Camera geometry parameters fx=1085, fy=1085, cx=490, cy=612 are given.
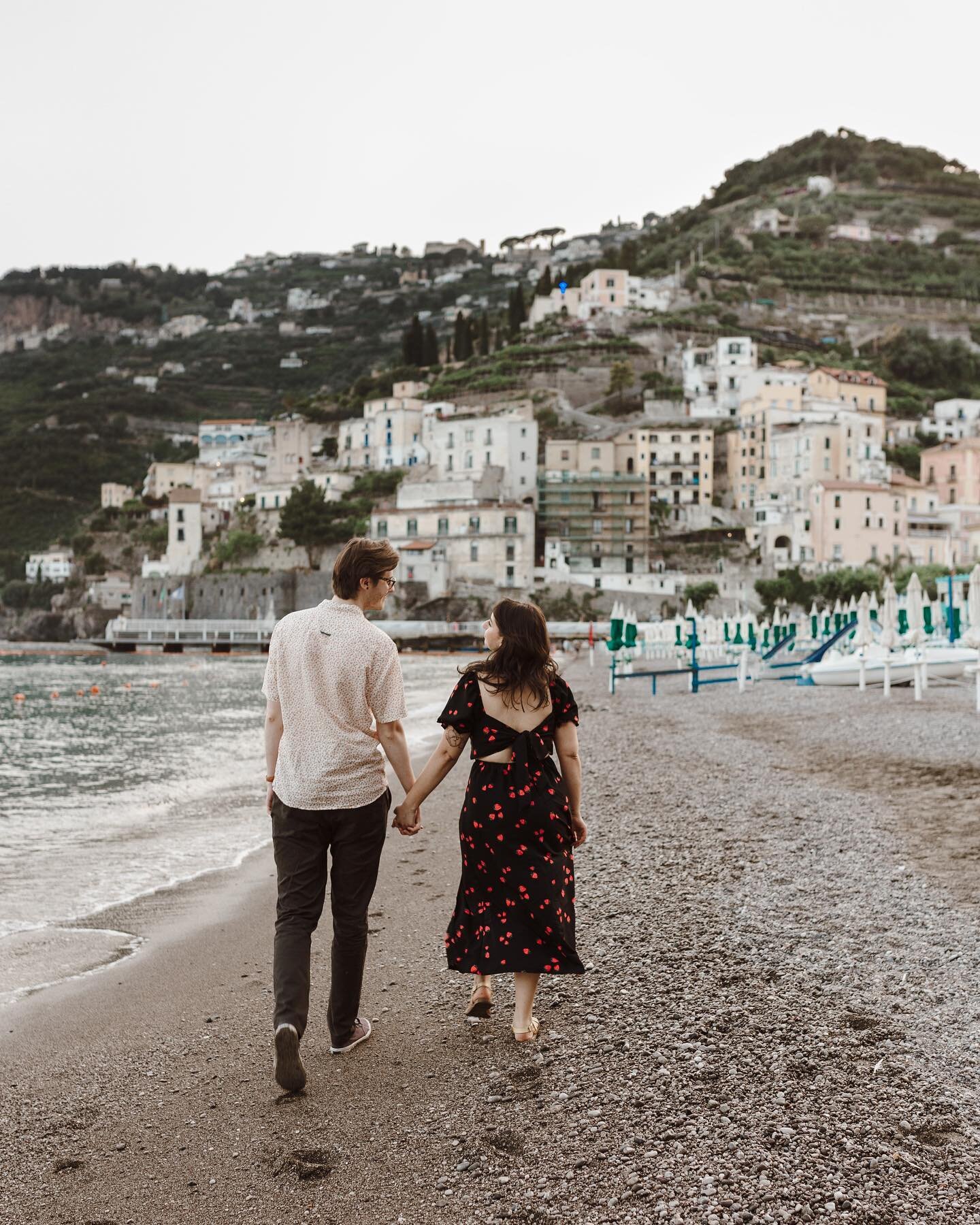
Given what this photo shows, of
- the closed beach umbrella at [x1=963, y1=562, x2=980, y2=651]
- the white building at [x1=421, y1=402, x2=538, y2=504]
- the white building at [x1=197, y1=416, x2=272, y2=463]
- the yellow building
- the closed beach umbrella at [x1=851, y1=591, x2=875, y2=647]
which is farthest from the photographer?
the white building at [x1=197, y1=416, x2=272, y2=463]

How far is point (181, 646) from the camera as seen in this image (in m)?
74.1

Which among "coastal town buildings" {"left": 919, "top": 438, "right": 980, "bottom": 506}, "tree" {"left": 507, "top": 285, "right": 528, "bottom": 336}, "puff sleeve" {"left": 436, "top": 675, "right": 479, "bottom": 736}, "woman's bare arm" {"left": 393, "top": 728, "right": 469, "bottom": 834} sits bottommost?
"woman's bare arm" {"left": 393, "top": 728, "right": 469, "bottom": 834}

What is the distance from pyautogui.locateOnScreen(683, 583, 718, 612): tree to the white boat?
49.0 m

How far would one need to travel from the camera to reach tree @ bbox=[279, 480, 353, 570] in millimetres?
80750

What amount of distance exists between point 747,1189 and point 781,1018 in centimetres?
Answer: 116

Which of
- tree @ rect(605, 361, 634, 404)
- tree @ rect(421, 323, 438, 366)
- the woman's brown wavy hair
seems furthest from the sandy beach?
tree @ rect(421, 323, 438, 366)

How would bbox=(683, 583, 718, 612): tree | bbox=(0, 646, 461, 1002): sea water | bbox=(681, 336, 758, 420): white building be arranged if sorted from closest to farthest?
bbox=(0, 646, 461, 1002): sea water < bbox=(683, 583, 718, 612): tree < bbox=(681, 336, 758, 420): white building

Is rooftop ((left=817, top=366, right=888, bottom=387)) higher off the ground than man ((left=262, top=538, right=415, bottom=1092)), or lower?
higher

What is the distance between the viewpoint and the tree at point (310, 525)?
80.8m

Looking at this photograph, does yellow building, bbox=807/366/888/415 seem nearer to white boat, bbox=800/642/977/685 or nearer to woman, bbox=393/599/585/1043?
white boat, bbox=800/642/977/685

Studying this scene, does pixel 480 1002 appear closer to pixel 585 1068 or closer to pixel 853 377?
pixel 585 1068

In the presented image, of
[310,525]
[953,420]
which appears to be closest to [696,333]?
[953,420]

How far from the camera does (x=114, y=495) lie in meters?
118

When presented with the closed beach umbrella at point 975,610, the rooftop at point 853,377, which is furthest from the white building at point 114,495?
the closed beach umbrella at point 975,610
